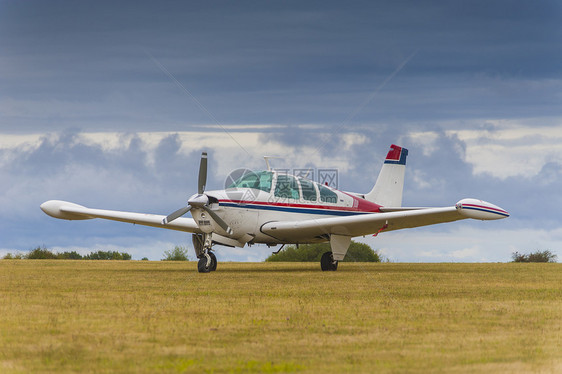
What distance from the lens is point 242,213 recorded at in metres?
21.2

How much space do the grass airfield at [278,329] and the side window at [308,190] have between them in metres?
7.62

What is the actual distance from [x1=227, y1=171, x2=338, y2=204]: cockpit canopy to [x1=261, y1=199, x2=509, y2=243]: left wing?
0.97 meters

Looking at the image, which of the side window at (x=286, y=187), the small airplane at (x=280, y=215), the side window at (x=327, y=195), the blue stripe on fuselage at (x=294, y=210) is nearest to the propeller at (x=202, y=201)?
the small airplane at (x=280, y=215)

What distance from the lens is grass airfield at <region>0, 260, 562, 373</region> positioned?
703 cm

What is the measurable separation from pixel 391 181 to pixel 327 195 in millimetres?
4951

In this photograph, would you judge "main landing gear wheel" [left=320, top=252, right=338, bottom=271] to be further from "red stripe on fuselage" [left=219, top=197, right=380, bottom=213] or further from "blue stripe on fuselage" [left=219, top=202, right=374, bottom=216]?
"red stripe on fuselage" [left=219, top=197, right=380, bottom=213]

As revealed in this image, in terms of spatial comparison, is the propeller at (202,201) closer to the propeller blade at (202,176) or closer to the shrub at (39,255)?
the propeller blade at (202,176)

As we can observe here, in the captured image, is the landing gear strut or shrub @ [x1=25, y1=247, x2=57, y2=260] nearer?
the landing gear strut

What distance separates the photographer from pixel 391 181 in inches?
1091

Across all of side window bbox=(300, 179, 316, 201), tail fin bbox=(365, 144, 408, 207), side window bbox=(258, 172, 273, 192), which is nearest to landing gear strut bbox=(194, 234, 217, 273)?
side window bbox=(258, 172, 273, 192)

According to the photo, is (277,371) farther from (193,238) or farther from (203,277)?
(193,238)

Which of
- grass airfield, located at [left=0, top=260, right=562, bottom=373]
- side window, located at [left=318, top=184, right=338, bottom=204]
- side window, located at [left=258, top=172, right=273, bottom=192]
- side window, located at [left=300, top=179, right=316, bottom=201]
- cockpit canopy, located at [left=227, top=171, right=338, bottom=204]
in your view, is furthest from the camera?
side window, located at [left=318, top=184, right=338, bottom=204]

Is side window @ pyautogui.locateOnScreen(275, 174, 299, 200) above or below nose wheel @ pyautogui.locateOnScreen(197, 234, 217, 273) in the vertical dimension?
above

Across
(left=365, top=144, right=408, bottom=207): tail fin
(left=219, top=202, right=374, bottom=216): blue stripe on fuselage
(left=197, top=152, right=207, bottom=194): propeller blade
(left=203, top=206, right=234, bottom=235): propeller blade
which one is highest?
(left=365, top=144, right=408, bottom=207): tail fin
